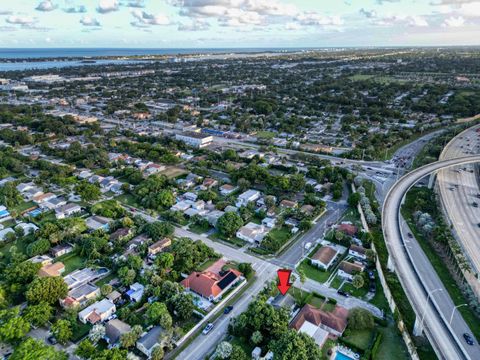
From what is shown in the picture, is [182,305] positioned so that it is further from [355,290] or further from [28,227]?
[28,227]

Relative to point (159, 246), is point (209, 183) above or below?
above

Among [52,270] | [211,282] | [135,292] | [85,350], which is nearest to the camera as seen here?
[85,350]

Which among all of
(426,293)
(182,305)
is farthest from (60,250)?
(426,293)

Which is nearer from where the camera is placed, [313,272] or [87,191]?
[313,272]

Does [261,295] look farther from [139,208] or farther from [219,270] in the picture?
[139,208]

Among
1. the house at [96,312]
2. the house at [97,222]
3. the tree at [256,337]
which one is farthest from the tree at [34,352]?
the house at [97,222]

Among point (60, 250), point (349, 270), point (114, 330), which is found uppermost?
point (349, 270)

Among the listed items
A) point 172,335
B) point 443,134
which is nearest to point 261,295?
point 172,335

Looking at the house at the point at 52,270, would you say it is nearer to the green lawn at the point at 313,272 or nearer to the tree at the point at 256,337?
the tree at the point at 256,337
